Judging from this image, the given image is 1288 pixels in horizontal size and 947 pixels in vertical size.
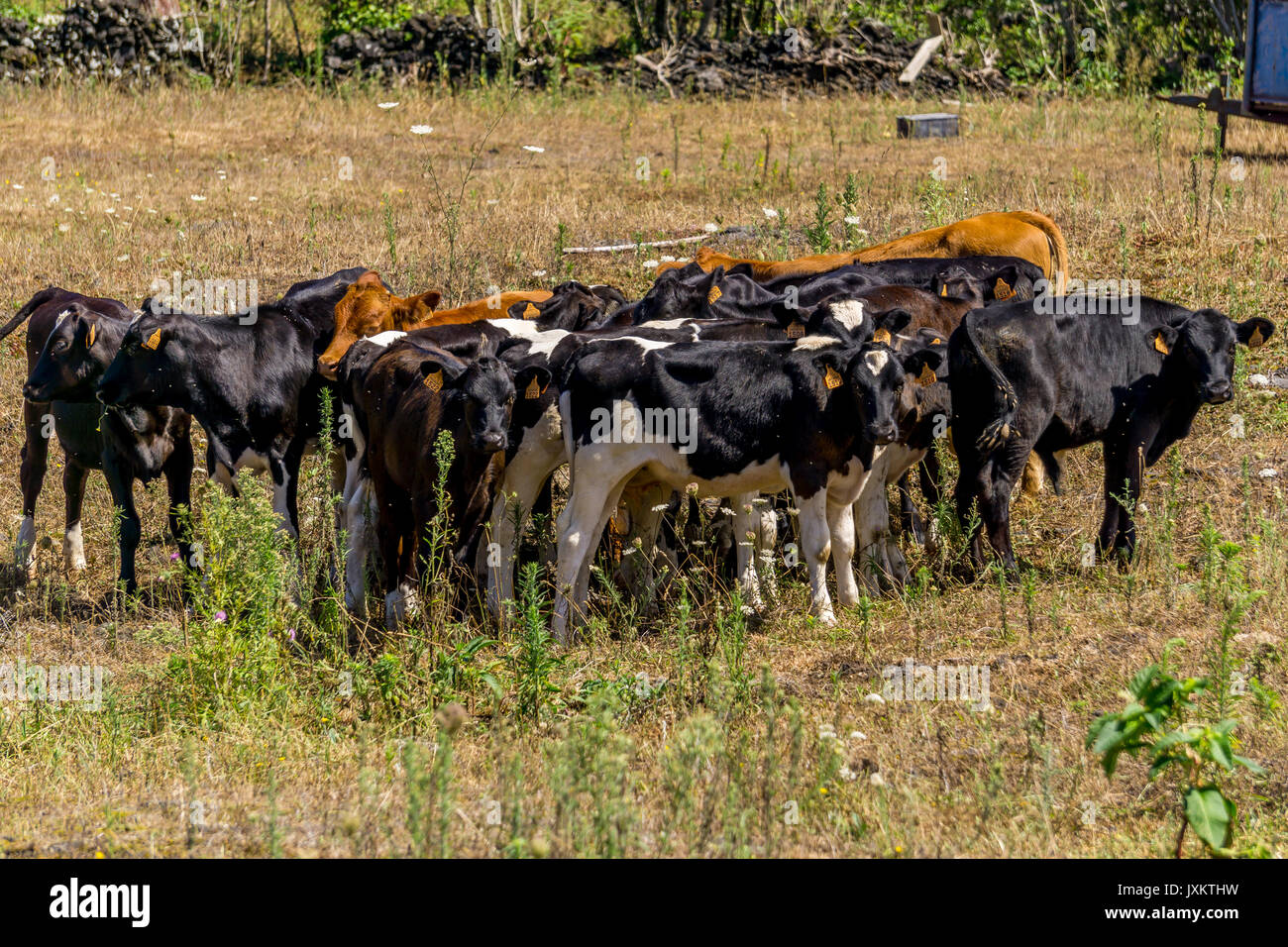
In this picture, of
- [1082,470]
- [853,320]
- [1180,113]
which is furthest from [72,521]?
[1180,113]

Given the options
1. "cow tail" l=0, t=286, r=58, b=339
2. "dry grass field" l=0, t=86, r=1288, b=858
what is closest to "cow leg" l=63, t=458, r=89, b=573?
"dry grass field" l=0, t=86, r=1288, b=858

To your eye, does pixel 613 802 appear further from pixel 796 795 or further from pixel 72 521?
pixel 72 521

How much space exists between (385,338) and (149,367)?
1526 millimetres

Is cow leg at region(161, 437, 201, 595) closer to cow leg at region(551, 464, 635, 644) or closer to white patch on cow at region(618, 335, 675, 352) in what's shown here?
cow leg at region(551, 464, 635, 644)

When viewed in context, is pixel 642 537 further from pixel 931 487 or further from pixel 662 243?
pixel 662 243

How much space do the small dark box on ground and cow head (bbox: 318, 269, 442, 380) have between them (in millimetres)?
11876

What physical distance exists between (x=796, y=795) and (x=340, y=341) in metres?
5.54

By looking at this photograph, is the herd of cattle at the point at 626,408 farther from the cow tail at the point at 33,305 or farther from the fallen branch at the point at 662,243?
the fallen branch at the point at 662,243

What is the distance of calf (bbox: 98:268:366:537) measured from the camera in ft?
31.4

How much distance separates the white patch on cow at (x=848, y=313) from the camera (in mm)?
9531

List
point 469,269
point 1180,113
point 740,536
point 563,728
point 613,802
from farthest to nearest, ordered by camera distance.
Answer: point 1180,113
point 469,269
point 740,536
point 563,728
point 613,802

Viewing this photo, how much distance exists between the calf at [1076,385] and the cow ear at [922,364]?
0.17 m

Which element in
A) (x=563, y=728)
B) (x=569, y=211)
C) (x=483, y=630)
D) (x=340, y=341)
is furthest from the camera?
(x=569, y=211)

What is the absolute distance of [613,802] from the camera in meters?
4.90
